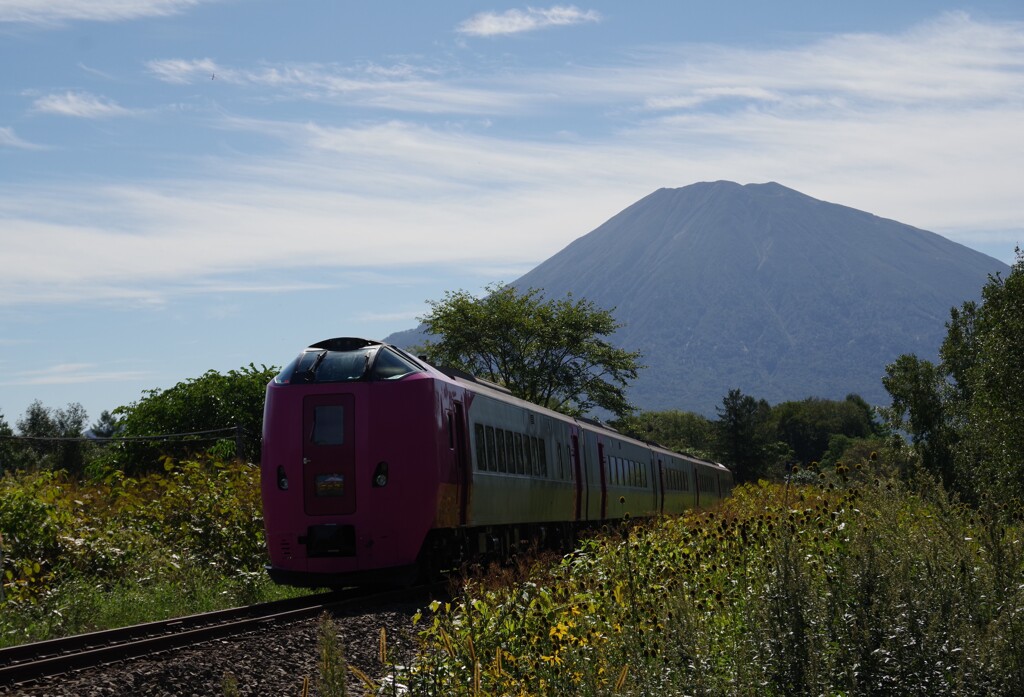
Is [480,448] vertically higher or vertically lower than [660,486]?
higher

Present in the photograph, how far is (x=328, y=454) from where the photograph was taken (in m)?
14.1

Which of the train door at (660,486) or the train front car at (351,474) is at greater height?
the train front car at (351,474)

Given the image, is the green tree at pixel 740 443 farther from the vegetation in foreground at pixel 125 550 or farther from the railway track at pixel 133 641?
the railway track at pixel 133 641

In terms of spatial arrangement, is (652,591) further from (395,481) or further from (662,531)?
(395,481)

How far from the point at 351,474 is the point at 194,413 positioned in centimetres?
3785

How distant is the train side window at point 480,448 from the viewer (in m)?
16.0

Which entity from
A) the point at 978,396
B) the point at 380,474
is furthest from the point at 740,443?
the point at 380,474

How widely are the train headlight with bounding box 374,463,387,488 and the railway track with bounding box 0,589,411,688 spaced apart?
1.33 metres

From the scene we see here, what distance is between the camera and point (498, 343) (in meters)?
61.3

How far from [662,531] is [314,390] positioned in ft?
15.5

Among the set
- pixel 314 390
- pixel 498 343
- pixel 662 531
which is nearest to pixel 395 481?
pixel 314 390

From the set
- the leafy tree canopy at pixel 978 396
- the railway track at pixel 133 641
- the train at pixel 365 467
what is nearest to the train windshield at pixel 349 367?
the train at pixel 365 467

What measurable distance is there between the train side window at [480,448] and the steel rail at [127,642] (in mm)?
3031

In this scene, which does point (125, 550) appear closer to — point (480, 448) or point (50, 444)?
point (480, 448)
